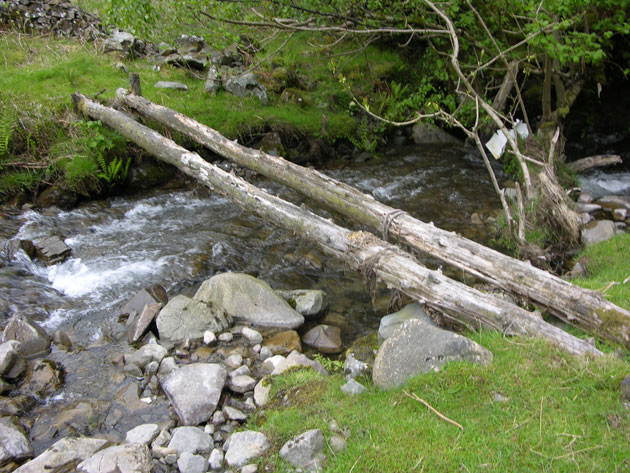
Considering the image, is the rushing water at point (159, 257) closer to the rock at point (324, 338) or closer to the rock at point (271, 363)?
the rock at point (324, 338)

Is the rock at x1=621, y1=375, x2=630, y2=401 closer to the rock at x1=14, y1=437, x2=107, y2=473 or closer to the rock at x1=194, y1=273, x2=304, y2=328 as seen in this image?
the rock at x1=194, y1=273, x2=304, y2=328

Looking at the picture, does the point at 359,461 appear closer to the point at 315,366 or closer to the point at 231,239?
the point at 315,366

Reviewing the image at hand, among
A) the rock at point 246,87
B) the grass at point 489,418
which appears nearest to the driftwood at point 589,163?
the grass at point 489,418

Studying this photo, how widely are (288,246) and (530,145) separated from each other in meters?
5.43

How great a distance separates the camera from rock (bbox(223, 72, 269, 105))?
12.5 metres

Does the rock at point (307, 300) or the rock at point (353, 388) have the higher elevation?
the rock at point (353, 388)

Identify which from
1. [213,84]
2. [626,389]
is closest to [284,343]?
[626,389]

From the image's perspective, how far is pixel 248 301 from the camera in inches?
243

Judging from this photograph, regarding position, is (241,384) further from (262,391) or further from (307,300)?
(307,300)

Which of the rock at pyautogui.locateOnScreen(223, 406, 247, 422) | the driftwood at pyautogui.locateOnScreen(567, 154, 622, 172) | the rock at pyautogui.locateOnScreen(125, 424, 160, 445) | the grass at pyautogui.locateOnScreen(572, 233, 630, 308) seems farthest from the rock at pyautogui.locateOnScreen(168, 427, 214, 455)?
the driftwood at pyautogui.locateOnScreen(567, 154, 622, 172)

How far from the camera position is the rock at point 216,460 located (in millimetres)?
3633

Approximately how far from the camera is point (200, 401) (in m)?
4.45

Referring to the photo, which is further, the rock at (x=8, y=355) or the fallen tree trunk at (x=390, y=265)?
the rock at (x=8, y=355)

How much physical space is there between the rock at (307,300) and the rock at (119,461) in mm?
2947
